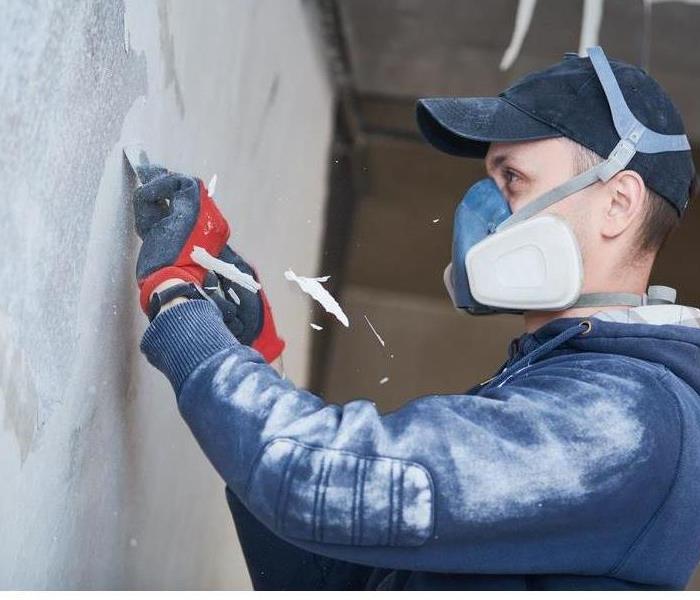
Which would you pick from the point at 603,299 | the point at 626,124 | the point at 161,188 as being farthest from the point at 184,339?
the point at 626,124

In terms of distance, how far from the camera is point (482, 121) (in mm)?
1782

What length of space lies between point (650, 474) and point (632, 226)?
19.4 inches

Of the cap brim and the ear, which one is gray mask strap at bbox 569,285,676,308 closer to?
the ear

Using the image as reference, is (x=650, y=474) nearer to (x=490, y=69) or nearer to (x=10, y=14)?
(x=10, y=14)

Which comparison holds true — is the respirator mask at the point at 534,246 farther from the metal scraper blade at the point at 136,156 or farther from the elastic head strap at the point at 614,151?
the metal scraper blade at the point at 136,156

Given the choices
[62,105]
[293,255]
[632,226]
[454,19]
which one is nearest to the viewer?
[62,105]

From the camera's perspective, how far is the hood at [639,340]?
1.53 metres

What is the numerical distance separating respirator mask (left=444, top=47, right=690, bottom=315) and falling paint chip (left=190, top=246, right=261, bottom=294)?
36 cm

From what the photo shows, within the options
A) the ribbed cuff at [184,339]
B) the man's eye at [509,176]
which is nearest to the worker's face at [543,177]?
the man's eye at [509,176]

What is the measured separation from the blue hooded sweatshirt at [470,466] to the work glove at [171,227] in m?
0.12

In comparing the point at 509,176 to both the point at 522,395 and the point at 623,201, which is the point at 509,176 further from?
the point at 522,395

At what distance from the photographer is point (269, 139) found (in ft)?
9.88

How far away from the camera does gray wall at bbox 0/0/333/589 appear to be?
49.9 inches

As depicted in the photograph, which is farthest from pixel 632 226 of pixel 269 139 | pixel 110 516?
pixel 269 139
